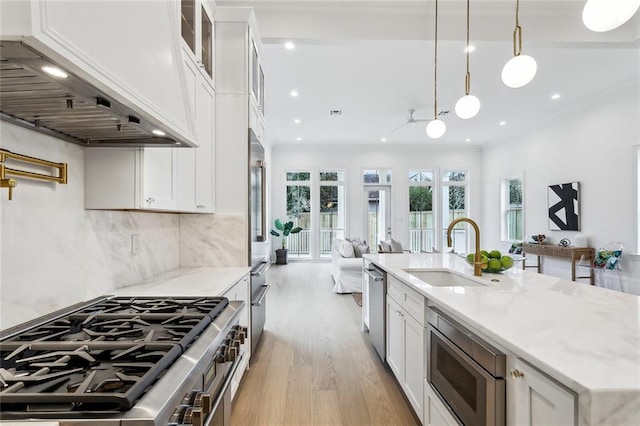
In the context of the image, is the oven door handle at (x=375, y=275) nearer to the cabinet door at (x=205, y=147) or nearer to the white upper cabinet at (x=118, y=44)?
the cabinet door at (x=205, y=147)

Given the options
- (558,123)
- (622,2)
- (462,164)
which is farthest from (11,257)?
(462,164)

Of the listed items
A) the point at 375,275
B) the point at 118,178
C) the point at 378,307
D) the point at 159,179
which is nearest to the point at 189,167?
the point at 159,179

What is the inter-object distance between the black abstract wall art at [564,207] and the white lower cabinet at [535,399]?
6.35 metres

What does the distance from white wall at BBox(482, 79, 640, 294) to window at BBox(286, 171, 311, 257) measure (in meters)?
5.46

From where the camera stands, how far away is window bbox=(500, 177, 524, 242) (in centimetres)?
786

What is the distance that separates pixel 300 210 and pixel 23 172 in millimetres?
8041

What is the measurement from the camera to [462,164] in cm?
945

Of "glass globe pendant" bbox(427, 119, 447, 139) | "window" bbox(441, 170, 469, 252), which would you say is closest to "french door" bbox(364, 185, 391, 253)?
"window" bbox(441, 170, 469, 252)

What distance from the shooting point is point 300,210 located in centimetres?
927

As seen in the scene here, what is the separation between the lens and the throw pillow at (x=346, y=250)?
5.88 meters

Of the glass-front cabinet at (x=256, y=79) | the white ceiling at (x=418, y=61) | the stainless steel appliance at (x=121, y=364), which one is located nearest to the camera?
the stainless steel appliance at (x=121, y=364)

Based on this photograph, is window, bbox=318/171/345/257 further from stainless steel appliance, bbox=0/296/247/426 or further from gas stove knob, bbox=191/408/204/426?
gas stove knob, bbox=191/408/204/426

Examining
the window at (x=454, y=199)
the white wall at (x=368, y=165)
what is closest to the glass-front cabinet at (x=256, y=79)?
the white wall at (x=368, y=165)

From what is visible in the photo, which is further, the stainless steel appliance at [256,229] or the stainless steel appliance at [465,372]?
the stainless steel appliance at [256,229]
